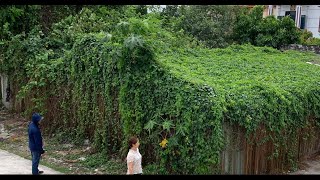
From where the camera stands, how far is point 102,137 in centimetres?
1038

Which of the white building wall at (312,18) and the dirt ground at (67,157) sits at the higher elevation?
the white building wall at (312,18)

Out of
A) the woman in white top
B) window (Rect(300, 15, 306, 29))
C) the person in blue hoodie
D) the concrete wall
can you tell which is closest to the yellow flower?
the woman in white top

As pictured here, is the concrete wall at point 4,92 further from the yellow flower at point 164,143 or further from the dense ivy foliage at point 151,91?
the yellow flower at point 164,143

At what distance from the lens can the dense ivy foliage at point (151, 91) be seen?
27.3 ft

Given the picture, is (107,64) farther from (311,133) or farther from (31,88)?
(311,133)

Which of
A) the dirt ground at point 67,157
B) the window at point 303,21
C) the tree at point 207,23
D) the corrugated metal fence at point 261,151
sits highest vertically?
the window at point 303,21

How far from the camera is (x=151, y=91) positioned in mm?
9039

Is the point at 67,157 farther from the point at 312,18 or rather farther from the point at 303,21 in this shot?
the point at 312,18

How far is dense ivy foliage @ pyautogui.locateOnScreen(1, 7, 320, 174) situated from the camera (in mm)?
8312

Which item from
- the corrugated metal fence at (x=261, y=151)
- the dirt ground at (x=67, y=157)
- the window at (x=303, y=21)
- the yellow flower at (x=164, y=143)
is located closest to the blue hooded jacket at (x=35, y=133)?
the dirt ground at (x=67, y=157)

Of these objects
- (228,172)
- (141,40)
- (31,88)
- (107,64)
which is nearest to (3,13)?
(31,88)

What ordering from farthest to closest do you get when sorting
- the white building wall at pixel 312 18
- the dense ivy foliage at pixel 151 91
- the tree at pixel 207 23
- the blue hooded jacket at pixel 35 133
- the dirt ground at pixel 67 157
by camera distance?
the white building wall at pixel 312 18
the tree at pixel 207 23
the dirt ground at pixel 67 157
the dense ivy foliage at pixel 151 91
the blue hooded jacket at pixel 35 133

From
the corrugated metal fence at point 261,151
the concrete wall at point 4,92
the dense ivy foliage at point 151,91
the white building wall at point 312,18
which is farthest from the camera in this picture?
the white building wall at point 312,18

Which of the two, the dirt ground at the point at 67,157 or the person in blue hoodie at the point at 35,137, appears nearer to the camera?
the person in blue hoodie at the point at 35,137
